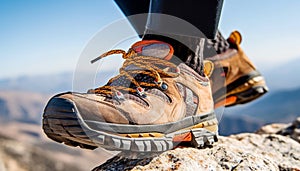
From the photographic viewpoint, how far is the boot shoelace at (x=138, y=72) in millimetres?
1290

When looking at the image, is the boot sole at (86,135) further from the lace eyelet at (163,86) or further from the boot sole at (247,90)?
the boot sole at (247,90)

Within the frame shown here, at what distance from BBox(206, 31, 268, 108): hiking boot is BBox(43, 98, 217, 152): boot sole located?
798 millimetres

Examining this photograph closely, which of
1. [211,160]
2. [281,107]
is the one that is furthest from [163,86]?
[281,107]

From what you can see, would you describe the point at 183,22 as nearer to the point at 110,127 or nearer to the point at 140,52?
the point at 140,52

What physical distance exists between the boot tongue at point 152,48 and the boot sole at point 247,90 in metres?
0.76

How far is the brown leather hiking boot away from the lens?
43.5 inches

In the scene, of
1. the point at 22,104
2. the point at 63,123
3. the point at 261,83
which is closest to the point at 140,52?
the point at 63,123

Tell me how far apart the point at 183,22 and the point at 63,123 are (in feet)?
1.94

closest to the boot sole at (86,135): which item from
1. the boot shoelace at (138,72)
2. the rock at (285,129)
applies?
the boot shoelace at (138,72)

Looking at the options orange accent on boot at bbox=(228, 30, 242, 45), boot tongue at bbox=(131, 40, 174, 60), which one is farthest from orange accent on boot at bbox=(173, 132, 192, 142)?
orange accent on boot at bbox=(228, 30, 242, 45)

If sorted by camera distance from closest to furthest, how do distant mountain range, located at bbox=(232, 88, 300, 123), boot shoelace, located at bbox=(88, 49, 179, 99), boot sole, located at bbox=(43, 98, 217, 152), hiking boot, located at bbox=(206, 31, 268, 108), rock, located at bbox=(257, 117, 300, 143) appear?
boot sole, located at bbox=(43, 98, 217, 152) → boot shoelace, located at bbox=(88, 49, 179, 99) → hiking boot, located at bbox=(206, 31, 268, 108) → rock, located at bbox=(257, 117, 300, 143) → distant mountain range, located at bbox=(232, 88, 300, 123)

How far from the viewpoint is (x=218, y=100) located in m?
1.87

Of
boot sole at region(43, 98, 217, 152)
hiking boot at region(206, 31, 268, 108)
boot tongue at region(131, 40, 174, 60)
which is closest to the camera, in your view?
boot sole at region(43, 98, 217, 152)

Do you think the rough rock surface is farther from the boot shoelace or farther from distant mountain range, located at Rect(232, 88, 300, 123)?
distant mountain range, located at Rect(232, 88, 300, 123)
